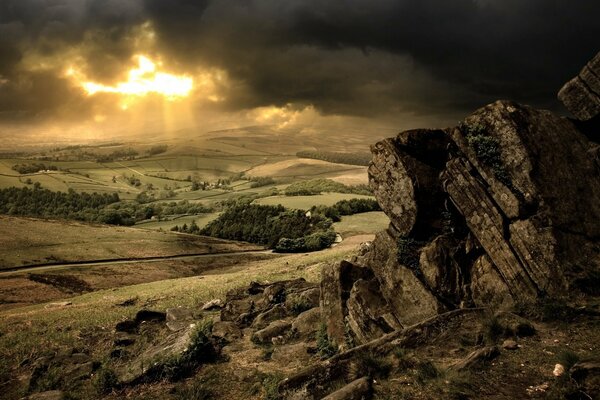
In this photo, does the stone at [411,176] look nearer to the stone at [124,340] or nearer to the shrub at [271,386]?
the shrub at [271,386]

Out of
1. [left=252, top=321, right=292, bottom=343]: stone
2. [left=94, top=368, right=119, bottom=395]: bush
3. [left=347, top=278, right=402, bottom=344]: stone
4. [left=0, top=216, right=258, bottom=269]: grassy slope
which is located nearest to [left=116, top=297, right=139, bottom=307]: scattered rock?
[left=252, top=321, right=292, bottom=343]: stone

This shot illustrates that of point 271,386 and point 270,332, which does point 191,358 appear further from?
point 271,386

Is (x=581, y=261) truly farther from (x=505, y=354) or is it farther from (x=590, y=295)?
(x=505, y=354)

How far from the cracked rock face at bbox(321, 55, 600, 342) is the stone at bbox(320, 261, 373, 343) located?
9cm

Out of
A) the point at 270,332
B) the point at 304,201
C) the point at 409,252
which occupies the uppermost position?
the point at 409,252

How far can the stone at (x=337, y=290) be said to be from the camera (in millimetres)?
21500

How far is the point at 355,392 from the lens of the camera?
13.4m

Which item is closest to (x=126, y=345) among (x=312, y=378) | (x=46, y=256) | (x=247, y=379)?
(x=247, y=379)

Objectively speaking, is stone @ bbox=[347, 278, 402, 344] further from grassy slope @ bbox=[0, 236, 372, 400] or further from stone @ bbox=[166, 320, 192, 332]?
→ grassy slope @ bbox=[0, 236, 372, 400]

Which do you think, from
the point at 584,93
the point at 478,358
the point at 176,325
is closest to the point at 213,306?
the point at 176,325

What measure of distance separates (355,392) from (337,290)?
9239mm

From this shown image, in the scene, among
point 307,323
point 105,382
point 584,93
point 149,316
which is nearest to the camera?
point 105,382

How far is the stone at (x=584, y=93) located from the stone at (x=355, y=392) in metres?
18.3

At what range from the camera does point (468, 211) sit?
19.7 metres
